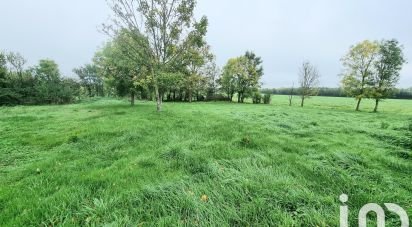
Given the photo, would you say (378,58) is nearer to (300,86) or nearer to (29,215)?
(300,86)

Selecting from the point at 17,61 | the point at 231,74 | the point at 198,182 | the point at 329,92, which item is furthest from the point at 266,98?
the point at 17,61

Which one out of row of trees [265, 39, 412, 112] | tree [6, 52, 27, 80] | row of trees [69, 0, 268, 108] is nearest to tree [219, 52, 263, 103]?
row of trees [265, 39, 412, 112]

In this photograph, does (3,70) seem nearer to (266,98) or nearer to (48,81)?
(48,81)

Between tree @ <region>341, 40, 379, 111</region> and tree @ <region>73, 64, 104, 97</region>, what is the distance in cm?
6296

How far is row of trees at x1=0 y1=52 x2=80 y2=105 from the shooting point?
37938 mm

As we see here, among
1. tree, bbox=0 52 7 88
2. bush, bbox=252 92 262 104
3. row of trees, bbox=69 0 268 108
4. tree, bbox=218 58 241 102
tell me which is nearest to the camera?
row of trees, bbox=69 0 268 108

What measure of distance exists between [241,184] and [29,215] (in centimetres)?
324

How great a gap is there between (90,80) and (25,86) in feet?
91.1

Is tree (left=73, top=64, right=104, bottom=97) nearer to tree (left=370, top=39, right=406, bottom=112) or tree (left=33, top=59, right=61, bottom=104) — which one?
tree (left=33, top=59, right=61, bottom=104)

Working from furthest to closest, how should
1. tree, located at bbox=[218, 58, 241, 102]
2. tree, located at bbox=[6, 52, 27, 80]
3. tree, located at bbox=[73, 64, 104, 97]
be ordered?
tree, located at bbox=[73, 64, 104, 97] → tree, located at bbox=[218, 58, 241, 102] → tree, located at bbox=[6, 52, 27, 80]

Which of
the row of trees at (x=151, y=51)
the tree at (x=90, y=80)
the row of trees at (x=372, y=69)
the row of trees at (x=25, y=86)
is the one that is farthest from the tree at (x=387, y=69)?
the tree at (x=90, y=80)

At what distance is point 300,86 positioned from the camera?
4466 cm

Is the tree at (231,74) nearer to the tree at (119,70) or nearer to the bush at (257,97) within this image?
the bush at (257,97)

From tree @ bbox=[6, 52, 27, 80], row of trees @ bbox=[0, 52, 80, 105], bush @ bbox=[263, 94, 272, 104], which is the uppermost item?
tree @ bbox=[6, 52, 27, 80]
